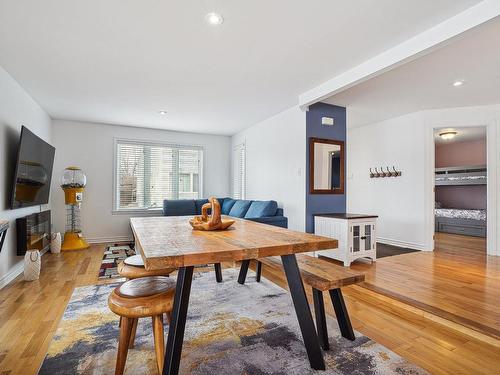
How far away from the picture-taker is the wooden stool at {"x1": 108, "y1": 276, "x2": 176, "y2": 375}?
1416mm

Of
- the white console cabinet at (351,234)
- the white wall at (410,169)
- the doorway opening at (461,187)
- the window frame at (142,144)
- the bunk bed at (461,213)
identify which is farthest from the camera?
the bunk bed at (461,213)

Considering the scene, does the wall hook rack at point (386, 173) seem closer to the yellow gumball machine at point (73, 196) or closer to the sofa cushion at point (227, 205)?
the sofa cushion at point (227, 205)

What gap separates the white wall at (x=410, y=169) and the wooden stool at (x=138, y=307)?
15.4 ft

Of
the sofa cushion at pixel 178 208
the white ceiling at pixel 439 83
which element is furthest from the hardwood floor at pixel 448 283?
the sofa cushion at pixel 178 208

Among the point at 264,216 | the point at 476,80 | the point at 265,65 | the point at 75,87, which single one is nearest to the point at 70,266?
the point at 75,87

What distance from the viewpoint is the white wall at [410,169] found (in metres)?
4.49

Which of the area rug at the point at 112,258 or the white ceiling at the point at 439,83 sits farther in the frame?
the area rug at the point at 112,258

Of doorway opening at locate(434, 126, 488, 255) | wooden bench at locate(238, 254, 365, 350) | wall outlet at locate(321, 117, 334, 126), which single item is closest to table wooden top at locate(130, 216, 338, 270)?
wooden bench at locate(238, 254, 365, 350)

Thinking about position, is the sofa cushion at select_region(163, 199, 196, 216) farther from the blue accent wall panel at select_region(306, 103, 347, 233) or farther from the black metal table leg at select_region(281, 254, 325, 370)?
the black metal table leg at select_region(281, 254, 325, 370)

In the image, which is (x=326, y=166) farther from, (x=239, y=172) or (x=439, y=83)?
(x=239, y=172)

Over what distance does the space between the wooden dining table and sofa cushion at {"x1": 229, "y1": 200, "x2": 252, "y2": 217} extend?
3.26 metres

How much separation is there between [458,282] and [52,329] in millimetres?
3899

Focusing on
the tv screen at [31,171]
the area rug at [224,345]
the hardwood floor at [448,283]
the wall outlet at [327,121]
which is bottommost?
the area rug at [224,345]

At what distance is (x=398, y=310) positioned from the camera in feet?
8.09
